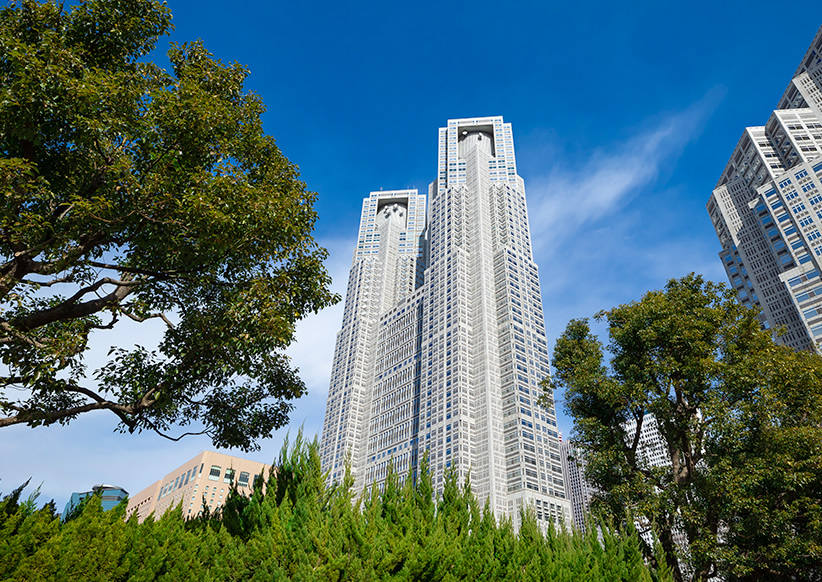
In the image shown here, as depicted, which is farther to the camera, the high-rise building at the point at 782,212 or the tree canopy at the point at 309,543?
the high-rise building at the point at 782,212

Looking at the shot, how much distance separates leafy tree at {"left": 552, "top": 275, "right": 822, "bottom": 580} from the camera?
12.5 meters

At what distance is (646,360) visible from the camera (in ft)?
52.4

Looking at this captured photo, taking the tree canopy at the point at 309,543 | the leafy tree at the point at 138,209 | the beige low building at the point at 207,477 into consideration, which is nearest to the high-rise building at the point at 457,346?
the beige low building at the point at 207,477

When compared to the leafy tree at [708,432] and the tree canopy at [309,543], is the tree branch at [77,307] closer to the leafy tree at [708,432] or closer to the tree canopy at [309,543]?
the tree canopy at [309,543]

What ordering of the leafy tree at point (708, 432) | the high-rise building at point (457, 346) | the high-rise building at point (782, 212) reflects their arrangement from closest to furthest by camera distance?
the leafy tree at point (708, 432), the high-rise building at point (782, 212), the high-rise building at point (457, 346)

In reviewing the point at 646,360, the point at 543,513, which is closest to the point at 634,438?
the point at 646,360

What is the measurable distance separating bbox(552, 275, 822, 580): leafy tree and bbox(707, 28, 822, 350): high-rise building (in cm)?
4891

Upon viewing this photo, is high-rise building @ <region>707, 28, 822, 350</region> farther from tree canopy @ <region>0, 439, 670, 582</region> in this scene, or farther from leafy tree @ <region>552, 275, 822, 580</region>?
tree canopy @ <region>0, 439, 670, 582</region>

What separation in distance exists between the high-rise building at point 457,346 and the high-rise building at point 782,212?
36.0 m

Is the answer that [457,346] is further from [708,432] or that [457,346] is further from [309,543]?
[309,543]

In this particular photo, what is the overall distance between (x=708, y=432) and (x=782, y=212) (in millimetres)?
73247

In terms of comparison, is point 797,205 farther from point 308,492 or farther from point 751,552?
point 308,492

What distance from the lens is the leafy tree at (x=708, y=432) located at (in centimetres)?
1255

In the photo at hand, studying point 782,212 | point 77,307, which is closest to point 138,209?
point 77,307
